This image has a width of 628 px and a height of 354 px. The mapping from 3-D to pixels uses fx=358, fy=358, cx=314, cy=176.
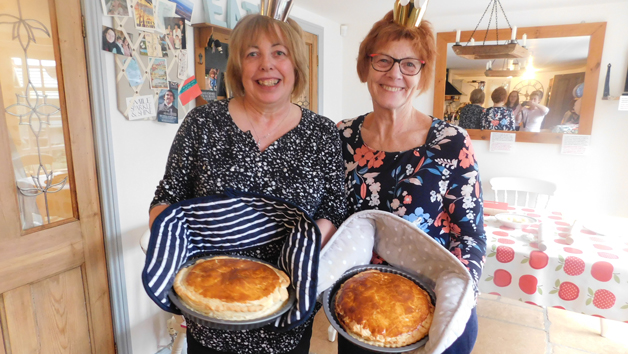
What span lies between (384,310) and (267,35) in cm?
75

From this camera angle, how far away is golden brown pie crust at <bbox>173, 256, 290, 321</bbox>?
721mm

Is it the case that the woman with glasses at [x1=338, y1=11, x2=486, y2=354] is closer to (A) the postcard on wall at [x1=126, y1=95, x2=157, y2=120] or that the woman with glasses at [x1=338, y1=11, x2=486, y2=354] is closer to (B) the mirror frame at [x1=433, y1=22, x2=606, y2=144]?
(A) the postcard on wall at [x1=126, y1=95, x2=157, y2=120]

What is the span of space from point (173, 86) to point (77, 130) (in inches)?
22.4

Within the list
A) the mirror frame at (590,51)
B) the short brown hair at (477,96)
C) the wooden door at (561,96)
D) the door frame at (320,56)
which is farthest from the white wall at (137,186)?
the wooden door at (561,96)

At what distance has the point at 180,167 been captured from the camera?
959mm

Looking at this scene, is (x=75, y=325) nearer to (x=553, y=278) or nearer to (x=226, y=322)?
(x=226, y=322)

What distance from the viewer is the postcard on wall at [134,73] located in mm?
1731

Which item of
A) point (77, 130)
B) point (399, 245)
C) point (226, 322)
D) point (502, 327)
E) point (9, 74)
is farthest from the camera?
point (502, 327)

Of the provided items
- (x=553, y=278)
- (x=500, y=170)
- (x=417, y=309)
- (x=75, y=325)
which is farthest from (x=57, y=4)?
(x=500, y=170)

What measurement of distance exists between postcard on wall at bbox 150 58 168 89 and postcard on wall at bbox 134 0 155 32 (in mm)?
161

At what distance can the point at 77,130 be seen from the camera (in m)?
1.58

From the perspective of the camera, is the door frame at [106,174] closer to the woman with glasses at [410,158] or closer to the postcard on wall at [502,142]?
the woman with glasses at [410,158]

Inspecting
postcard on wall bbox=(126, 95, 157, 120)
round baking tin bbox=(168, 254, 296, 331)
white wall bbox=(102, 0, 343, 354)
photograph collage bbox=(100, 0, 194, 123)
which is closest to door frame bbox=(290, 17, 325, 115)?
white wall bbox=(102, 0, 343, 354)

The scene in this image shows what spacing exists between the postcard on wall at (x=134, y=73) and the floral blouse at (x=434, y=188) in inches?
50.5
